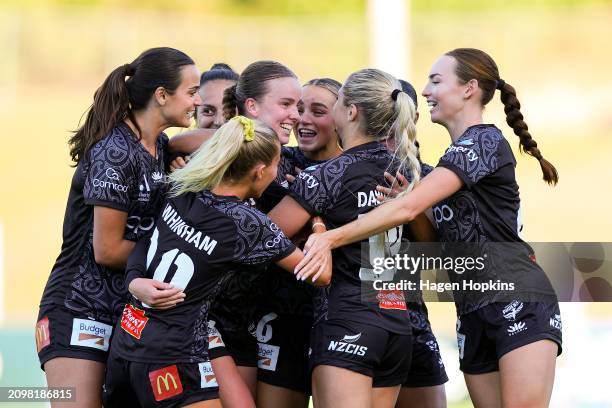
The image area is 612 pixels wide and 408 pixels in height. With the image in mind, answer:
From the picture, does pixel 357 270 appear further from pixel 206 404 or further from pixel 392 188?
pixel 206 404

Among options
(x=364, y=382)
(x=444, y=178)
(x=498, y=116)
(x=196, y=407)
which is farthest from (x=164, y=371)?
(x=498, y=116)

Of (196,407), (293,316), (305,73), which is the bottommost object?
(196,407)

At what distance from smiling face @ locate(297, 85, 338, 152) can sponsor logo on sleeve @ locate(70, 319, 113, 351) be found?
1622mm

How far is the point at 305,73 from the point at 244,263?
19955mm

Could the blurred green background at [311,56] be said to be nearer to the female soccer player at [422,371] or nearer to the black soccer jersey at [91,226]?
the female soccer player at [422,371]

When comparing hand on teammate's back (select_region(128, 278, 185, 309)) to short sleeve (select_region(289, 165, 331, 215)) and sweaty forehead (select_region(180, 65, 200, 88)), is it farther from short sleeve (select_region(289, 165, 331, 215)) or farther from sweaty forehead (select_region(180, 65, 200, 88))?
sweaty forehead (select_region(180, 65, 200, 88))

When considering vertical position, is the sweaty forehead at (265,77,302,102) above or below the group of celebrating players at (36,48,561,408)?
above

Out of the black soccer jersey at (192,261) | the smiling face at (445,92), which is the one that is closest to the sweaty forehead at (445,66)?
the smiling face at (445,92)

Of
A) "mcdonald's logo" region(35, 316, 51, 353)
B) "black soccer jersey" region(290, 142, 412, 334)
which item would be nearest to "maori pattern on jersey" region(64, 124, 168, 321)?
"mcdonald's logo" region(35, 316, 51, 353)

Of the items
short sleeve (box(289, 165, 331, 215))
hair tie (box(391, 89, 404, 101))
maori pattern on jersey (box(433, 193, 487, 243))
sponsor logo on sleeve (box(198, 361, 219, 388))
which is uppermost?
hair tie (box(391, 89, 404, 101))

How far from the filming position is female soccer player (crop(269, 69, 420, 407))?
4672 mm

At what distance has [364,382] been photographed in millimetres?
4668

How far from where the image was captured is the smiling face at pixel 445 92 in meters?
5.12

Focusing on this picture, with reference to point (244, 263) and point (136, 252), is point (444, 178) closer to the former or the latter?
point (244, 263)
